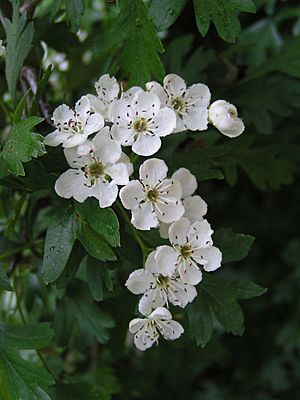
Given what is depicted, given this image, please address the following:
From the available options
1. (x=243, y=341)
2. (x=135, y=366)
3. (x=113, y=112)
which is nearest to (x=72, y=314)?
(x=113, y=112)

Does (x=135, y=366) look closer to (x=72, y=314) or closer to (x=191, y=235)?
(x=72, y=314)

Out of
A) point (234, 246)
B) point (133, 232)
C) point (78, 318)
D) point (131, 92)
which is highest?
point (131, 92)

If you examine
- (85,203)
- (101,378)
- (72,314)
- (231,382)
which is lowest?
(231,382)

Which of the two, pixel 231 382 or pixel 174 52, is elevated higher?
pixel 174 52

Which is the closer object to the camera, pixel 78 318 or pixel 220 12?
pixel 220 12

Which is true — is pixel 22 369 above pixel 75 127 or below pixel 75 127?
below

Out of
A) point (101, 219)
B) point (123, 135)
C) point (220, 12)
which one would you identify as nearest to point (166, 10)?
point (220, 12)

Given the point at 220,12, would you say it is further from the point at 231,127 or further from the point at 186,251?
the point at 186,251

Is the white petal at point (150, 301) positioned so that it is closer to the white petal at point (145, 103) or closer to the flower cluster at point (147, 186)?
the flower cluster at point (147, 186)
